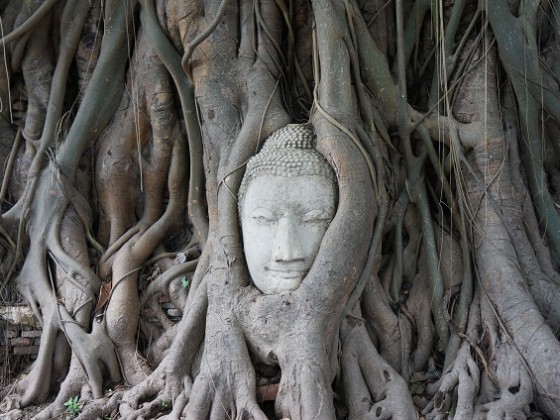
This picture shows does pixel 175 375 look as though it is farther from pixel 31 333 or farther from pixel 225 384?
pixel 31 333

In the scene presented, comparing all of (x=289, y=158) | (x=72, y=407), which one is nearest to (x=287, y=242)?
(x=289, y=158)

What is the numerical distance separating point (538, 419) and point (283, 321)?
1.15 meters

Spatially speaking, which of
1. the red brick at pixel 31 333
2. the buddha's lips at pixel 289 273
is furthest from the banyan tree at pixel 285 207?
the red brick at pixel 31 333

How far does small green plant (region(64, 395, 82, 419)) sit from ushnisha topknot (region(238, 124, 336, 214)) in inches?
50.8

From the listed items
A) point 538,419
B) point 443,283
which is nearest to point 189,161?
point 443,283

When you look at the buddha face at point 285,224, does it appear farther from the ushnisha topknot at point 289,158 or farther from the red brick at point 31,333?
the red brick at point 31,333

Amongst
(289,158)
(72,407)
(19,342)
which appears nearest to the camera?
(289,158)

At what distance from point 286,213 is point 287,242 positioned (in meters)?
0.14

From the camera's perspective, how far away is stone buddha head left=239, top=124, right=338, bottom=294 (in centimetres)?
292

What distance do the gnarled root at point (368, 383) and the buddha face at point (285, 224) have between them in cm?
37

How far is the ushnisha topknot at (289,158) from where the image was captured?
3.00 m

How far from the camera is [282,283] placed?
292cm

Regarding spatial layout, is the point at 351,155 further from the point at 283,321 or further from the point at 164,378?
the point at 164,378

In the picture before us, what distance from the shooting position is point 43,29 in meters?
3.89
